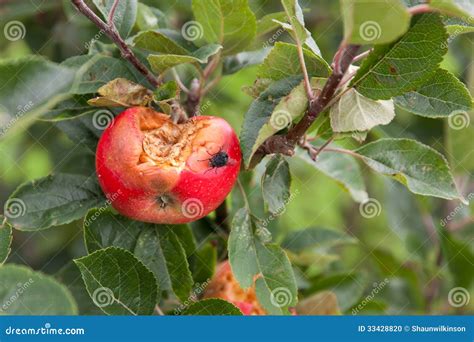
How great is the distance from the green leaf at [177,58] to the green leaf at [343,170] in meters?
0.32

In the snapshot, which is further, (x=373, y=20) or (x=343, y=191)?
(x=343, y=191)

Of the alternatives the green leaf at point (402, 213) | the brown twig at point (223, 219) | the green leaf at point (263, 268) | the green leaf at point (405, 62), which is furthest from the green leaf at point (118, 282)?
the green leaf at point (402, 213)

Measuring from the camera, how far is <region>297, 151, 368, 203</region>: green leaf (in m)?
1.51

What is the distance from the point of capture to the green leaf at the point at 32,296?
1142 mm

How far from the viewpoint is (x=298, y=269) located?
5.53 ft

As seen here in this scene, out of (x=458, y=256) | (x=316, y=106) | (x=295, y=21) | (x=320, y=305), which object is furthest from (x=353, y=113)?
(x=458, y=256)

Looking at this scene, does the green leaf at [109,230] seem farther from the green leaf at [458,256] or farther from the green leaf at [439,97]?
the green leaf at [458,256]

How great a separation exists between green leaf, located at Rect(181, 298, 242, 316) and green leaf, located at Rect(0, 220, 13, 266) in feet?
1.05

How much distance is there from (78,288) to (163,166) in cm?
47

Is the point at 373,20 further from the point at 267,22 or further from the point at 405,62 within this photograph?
the point at 267,22

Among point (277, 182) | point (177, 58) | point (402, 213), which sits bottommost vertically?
point (402, 213)

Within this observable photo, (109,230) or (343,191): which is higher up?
(109,230)

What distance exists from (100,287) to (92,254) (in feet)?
0.22

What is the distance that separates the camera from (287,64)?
1.22 metres
